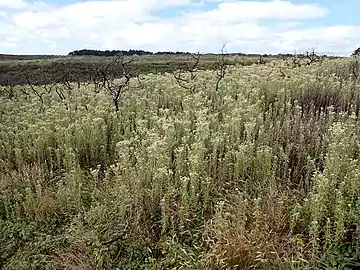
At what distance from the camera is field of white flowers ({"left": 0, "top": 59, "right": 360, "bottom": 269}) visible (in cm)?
393

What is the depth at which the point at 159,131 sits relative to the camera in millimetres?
6039

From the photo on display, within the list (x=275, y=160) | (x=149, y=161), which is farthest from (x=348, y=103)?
(x=149, y=161)

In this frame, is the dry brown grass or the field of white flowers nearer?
the dry brown grass

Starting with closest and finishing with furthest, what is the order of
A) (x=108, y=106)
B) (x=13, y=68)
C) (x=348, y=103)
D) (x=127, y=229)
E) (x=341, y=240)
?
(x=341, y=240)
(x=127, y=229)
(x=348, y=103)
(x=108, y=106)
(x=13, y=68)

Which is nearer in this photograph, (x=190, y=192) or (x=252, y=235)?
(x=252, y=235)

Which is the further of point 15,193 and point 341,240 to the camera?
point 15,193

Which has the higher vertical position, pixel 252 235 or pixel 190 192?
pixel 190 192

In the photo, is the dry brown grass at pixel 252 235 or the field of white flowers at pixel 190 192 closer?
the dry brown grass at pixel 252 235

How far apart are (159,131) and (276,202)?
7.40 ft

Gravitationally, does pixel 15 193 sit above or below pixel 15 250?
above

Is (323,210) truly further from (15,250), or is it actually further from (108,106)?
(108,106)

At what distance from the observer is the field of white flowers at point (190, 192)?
3932mm

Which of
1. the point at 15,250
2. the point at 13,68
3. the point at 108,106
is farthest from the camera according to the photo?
the point at 13,68

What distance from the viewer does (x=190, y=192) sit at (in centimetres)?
466
